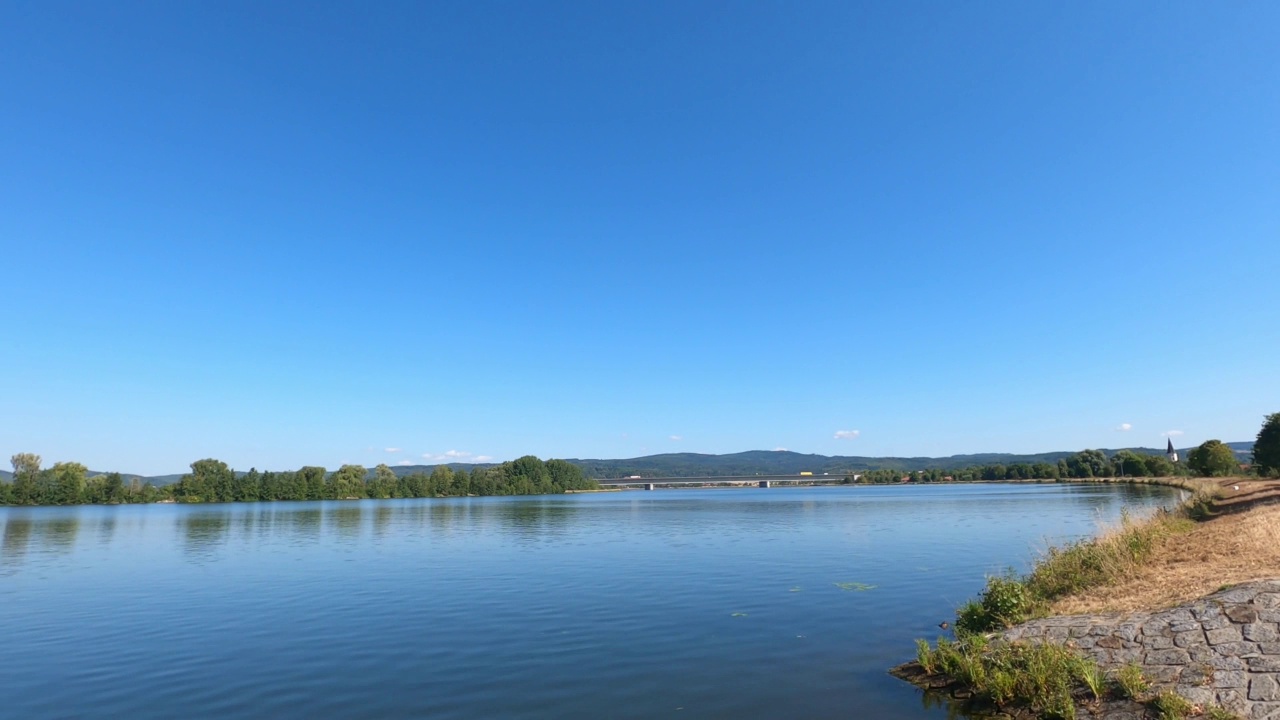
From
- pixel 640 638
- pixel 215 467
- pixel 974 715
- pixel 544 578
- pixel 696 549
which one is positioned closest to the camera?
pixel 974 715

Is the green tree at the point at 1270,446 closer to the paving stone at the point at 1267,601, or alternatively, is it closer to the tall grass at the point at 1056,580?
the tall grass at the point at 1056,580

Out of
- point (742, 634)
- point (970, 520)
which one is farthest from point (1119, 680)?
point (970, 520)

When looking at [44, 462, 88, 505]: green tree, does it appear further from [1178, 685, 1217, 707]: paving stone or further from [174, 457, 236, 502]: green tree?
[1178, 685, 1217, 707]: paving stone

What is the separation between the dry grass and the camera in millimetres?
17719

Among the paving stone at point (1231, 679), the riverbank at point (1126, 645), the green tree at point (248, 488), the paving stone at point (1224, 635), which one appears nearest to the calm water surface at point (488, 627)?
the riverbank at point (1126, 645)

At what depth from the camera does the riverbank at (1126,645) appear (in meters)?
13.0

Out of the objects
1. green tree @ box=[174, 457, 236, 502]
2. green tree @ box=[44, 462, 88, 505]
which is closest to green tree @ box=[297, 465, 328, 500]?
green tree @ box=[174, 457, 236, 502]

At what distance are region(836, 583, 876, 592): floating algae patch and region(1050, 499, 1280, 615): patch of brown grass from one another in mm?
10409

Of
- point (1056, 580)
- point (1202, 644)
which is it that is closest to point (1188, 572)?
point (1056, 580)

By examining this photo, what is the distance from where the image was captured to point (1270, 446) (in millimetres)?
94688

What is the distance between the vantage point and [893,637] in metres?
21.8

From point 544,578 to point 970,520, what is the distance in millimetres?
51171

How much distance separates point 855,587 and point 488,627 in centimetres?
1634

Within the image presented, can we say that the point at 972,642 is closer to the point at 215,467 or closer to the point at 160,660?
the point at 160,660
